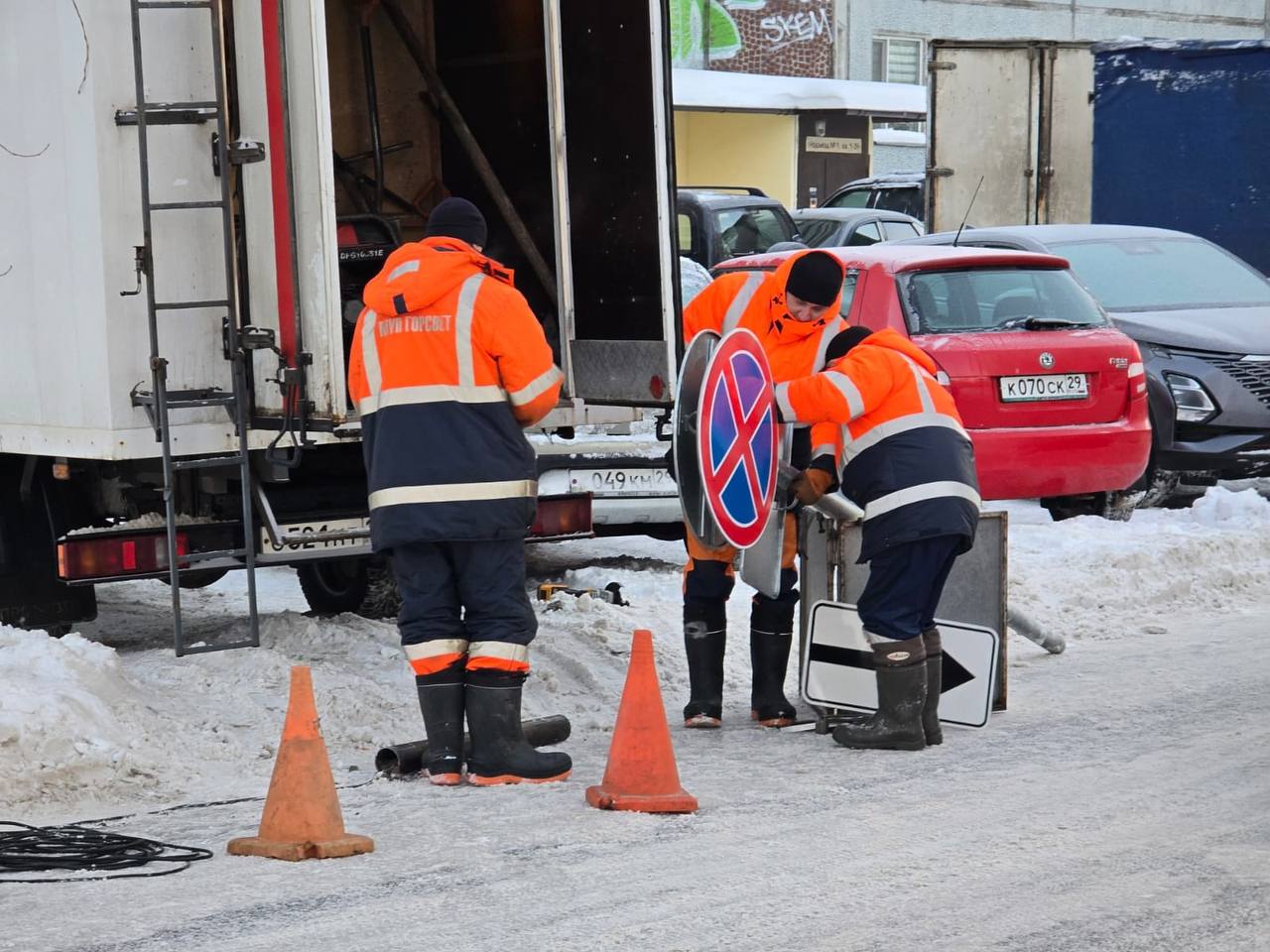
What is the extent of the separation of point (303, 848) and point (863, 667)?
238cm

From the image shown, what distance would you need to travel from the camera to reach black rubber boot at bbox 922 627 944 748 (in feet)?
22.4

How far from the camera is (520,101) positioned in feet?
30.0

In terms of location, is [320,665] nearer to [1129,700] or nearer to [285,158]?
[285,158]

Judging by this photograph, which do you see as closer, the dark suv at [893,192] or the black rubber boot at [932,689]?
the black rubber boot at [932,689]

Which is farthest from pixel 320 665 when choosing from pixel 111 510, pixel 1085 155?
pixel 1085 155

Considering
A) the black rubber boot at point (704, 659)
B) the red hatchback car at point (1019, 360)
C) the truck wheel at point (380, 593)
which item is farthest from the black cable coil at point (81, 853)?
the red hatchback car at point (1019, 360)

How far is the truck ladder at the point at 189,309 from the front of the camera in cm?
706

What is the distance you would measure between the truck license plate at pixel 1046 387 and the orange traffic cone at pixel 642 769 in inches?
195

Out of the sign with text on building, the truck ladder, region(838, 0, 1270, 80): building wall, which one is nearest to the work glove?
the truck ladder

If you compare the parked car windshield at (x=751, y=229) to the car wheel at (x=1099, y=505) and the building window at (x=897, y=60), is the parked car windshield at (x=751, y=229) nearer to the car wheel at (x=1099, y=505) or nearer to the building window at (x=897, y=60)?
the car wheel at (x=1099, y=505)

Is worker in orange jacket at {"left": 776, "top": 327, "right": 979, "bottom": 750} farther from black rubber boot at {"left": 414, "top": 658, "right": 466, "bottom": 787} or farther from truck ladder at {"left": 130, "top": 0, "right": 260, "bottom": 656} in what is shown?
truck ladder at {"left": 130, "top": 0, "right": 260, "bottom": 656}

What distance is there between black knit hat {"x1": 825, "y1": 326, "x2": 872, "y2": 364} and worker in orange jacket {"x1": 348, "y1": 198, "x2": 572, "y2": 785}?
3.52 ft

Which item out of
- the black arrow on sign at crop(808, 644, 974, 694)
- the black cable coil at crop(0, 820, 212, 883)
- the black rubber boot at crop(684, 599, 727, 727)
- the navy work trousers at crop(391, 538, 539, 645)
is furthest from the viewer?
the black rubber boot at crop(684, 599, 727, 727)

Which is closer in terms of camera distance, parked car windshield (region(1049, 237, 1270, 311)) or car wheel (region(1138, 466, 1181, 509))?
car wheel (region(1138, 466, 1181, 509))
